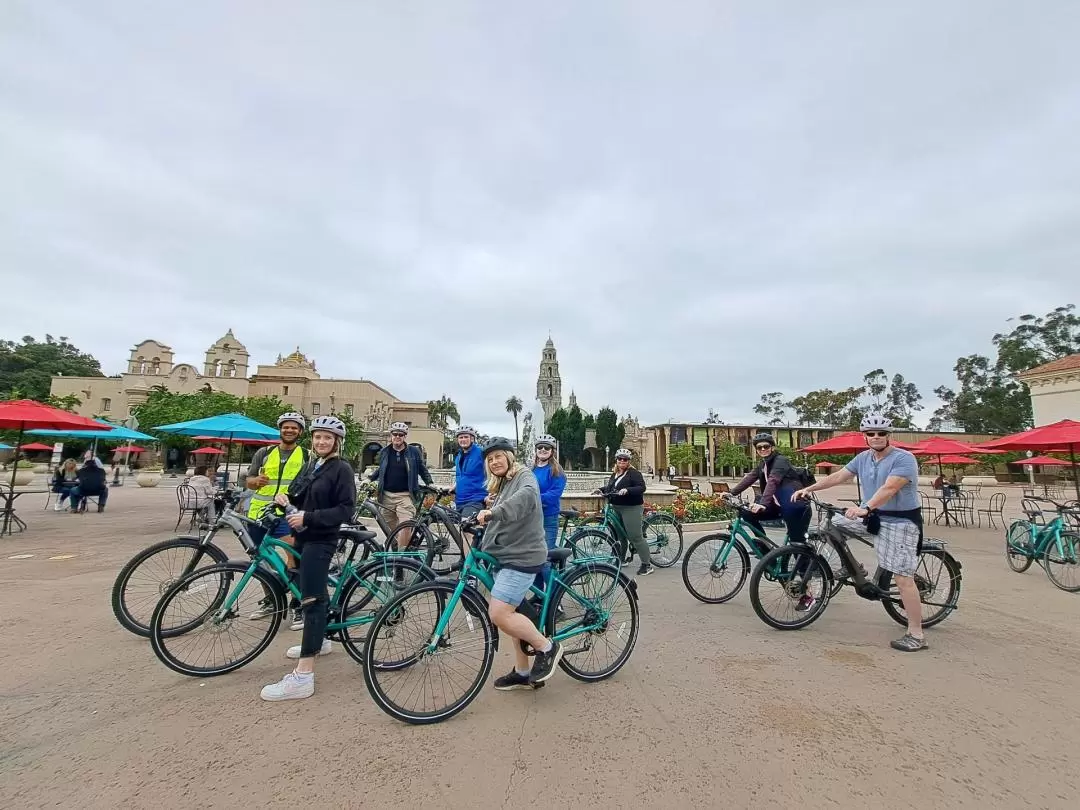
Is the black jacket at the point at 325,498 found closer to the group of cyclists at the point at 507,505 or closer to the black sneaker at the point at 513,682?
the group of cyclists at the point at 507,505

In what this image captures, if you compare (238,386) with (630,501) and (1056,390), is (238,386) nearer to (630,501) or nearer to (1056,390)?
(630,501)

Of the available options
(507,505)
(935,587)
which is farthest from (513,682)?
(935,587)

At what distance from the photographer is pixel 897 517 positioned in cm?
445

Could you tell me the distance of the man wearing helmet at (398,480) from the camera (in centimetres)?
672

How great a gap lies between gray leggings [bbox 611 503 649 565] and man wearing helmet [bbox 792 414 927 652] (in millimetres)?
2867

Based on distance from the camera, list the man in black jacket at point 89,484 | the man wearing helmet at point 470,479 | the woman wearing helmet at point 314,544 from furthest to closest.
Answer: the man in black jacket at point 89,484 → the man wearing helmet at point 470,479 → the woman wearing helmet at point 314,544

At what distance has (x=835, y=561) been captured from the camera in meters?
5.39

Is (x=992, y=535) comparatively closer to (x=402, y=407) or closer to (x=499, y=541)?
(x=499, y=541)

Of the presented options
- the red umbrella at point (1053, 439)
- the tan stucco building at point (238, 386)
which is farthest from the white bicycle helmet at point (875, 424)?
the tan stucco building at point (238, 386)

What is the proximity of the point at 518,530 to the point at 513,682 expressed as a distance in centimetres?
114

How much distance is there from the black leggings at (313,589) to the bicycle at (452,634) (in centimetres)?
50

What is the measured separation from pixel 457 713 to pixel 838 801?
2086 millimetres

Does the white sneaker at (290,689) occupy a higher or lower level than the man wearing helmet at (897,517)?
lower

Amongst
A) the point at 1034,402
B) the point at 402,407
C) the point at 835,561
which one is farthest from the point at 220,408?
the point at 1034,402
